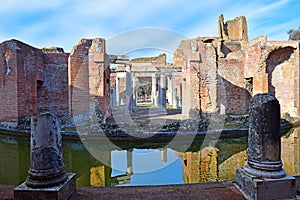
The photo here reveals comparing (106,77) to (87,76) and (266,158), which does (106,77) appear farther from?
(266,158)

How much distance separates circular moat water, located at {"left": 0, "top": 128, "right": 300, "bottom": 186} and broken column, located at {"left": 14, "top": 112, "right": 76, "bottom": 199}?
2185mm

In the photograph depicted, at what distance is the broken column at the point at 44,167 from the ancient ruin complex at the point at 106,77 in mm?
7897

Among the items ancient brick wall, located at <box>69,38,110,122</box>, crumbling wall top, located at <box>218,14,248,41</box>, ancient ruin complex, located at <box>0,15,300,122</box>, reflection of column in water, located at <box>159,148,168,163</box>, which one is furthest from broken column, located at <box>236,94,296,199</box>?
crumbling wall top, located at <box>218,14,248,41</box>

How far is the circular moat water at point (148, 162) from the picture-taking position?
16.0 feet

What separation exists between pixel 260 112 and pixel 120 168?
3.97m

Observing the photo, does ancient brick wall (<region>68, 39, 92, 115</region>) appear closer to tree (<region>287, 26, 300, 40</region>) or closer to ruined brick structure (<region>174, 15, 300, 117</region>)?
ruined brick structure (<region>174, 15, 300, 117</region>)

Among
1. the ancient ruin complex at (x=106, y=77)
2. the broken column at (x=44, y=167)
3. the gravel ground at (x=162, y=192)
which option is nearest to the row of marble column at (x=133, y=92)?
the ancient ruin complex at (x=106, y=77)

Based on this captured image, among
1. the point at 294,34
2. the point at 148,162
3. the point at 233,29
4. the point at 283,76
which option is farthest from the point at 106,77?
the point at 233,29

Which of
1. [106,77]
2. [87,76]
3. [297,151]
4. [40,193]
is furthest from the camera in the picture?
[106,77]

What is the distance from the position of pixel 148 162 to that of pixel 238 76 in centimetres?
981

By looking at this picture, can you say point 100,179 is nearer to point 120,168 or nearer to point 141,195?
point 120,168

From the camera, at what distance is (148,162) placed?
6.15 metres

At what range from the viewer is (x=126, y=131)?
343 inches

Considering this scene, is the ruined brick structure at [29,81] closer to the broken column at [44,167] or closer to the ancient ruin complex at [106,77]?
the ancient ruin complex at [106,77]
